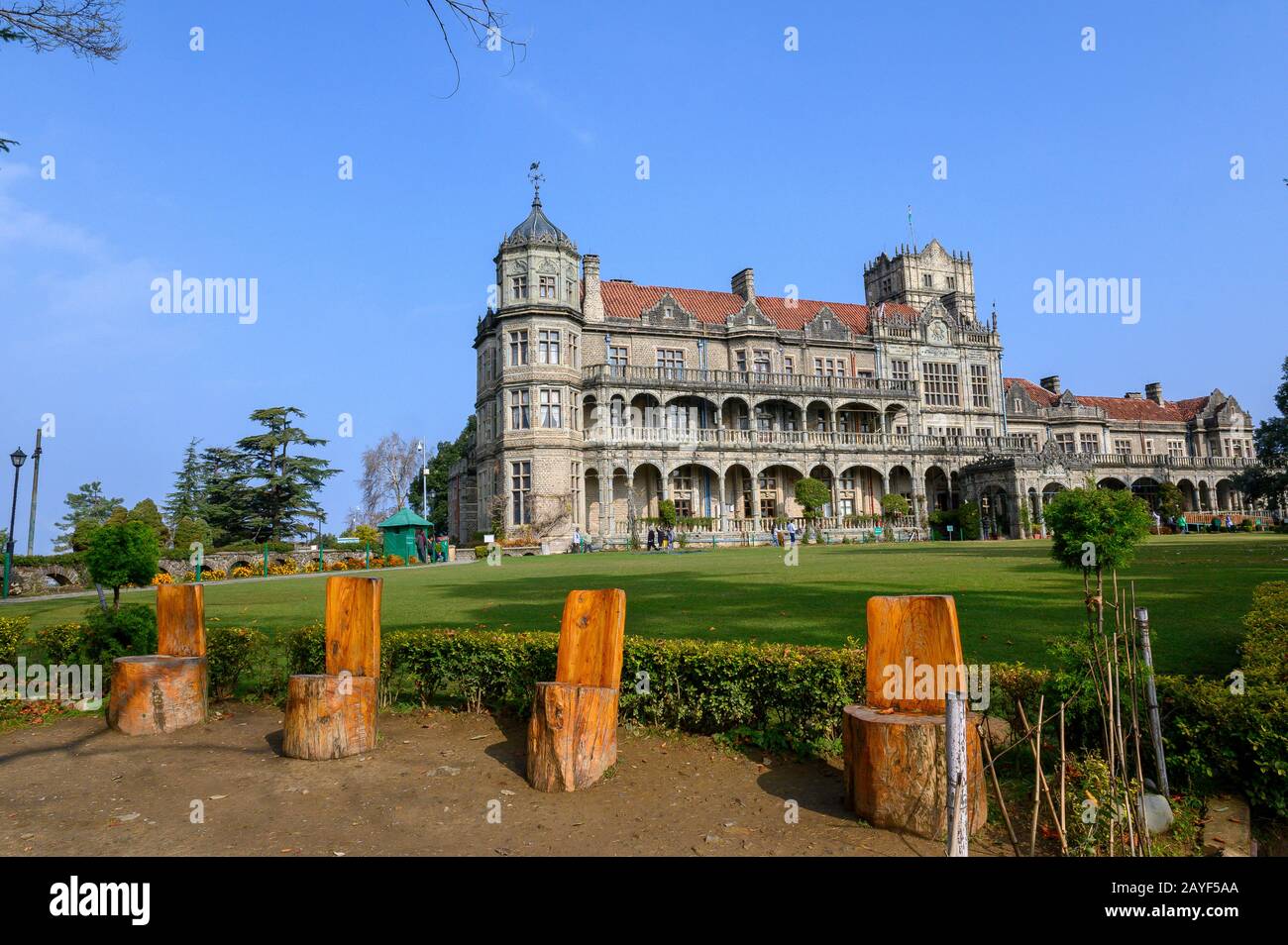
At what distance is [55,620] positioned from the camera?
525 inches

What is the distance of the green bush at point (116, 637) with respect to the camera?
859cm

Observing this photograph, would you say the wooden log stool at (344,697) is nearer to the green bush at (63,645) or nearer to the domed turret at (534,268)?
the green bush at (63,645)

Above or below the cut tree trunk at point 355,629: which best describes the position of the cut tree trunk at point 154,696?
below

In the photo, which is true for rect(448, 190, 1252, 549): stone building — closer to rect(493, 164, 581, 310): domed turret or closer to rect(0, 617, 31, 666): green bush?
rect(493, 164, 581, 310): domed turret

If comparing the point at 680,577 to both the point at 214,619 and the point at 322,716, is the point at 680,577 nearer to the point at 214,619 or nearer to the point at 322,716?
the point at 214,619

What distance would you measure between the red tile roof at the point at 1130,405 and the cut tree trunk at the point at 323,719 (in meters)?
58.0

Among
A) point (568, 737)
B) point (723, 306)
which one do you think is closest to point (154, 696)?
point (568, 737)

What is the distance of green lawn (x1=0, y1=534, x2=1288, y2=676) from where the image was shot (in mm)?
8406

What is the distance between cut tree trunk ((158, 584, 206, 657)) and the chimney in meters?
35.9

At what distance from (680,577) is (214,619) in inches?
373

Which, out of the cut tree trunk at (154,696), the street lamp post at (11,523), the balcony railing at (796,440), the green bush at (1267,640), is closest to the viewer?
the green bush at (1267,640)

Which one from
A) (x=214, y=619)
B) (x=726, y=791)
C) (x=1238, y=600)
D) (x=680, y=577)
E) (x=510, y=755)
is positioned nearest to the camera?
(x=726, y=791)

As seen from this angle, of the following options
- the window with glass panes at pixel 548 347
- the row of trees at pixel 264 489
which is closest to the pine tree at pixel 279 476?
the row of trees at pixel 264 489

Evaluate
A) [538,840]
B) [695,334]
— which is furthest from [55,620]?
[695,334]
